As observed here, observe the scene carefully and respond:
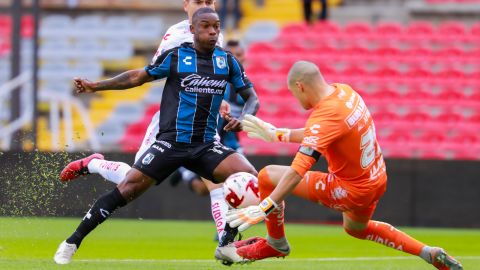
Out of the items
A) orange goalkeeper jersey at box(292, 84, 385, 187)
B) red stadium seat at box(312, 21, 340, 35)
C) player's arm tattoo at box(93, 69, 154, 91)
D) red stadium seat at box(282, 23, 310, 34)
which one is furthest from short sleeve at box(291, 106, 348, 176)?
red stadium seat at box(282, 23, 310, 34)

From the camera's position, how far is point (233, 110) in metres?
12.5

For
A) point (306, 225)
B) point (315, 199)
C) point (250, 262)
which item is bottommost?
point (306, 225)

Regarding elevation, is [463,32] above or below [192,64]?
below

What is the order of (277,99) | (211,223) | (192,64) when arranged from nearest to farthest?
(192,64) → (211,223) → (277,99)

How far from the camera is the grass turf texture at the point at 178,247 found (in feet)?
30.5

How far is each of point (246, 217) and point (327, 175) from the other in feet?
3.09

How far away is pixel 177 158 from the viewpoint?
29.2ft

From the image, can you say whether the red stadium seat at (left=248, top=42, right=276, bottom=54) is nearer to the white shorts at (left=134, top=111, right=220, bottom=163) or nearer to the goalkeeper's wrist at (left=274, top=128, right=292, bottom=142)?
the white shorts at (left=134, top=111, right=220, bottom=163)

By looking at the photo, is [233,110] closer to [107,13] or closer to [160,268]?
[160,268]

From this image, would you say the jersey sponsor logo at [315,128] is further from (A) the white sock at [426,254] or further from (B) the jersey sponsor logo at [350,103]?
(A) the white sock at [426,254]

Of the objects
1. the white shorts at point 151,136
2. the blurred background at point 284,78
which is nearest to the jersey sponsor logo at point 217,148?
the white shorts at point 151,136

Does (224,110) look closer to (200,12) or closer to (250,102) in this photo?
(250,102)

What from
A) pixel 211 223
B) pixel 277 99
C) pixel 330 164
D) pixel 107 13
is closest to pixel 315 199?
pixel 330 164

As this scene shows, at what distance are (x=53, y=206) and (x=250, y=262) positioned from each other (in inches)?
136
